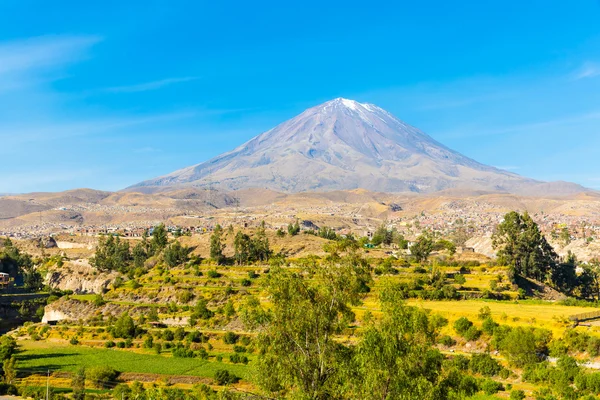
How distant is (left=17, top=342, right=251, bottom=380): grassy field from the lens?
4119 cm

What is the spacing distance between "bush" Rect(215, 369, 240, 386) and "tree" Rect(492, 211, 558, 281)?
148ft

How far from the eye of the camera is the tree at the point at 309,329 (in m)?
18.9

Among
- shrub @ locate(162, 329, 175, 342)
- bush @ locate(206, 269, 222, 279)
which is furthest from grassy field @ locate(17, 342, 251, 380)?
bush @ locate(206, 269, 222, 279)

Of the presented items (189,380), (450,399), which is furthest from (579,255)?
(450,399)

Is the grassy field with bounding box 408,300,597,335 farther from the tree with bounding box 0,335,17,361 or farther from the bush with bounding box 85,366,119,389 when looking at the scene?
the tree with bounding box 0,335,17,361

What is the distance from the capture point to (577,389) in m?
32.5

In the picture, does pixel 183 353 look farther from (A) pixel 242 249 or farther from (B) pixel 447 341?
(A) pixel 242 249

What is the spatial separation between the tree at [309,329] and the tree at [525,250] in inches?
2150

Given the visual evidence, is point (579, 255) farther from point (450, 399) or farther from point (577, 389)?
point (450, 399)

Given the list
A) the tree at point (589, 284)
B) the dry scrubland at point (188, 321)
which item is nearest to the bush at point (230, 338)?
the dry scrubland at point (188, 321)

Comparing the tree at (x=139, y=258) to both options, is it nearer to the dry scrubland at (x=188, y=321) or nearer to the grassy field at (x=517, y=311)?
the dry scrubland at (x=188, y=321)

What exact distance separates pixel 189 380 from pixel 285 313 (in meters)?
23.2

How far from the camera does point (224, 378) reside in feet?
124

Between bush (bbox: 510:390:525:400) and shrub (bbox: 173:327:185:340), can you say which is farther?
shrub (bbox: 173:327:185:340)
